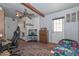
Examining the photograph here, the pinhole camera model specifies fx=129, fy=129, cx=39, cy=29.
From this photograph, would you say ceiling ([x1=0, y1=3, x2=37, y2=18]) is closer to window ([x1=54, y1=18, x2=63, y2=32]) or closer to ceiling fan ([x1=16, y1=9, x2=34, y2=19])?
ceiling fan ([x1=16, y1=9, x2=34, y2=19])

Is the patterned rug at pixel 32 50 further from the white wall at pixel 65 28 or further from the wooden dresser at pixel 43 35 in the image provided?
the white wall at pixel 65 28

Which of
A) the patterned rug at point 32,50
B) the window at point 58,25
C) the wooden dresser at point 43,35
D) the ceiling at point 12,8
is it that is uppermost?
the ceiling at point 12,8

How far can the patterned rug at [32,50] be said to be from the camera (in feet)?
7.84

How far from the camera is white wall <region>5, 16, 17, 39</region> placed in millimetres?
2381

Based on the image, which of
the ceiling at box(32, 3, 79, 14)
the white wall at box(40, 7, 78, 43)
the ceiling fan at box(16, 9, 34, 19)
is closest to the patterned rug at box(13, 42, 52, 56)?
the white wall at box(40, 7, 78, 43)

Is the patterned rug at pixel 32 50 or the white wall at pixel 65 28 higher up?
the white wall at pixel 65 28

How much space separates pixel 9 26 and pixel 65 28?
1.05 m

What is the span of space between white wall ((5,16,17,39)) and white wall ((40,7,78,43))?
1.74 ft

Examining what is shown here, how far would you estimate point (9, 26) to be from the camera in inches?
94.8

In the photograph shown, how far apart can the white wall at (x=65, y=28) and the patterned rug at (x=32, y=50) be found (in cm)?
22

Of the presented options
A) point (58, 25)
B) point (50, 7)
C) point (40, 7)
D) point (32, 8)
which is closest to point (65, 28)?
point (58, 25)

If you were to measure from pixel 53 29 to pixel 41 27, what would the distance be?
236 millimetres

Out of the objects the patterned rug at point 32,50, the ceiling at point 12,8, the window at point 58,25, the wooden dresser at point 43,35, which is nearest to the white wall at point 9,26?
the ceiling at point 12,8

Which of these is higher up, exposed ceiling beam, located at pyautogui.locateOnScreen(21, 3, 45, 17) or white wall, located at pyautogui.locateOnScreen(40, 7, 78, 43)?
exposed ceiling beam, located at pyautogui.locateOnScreen(21, 3, 45, 17)
